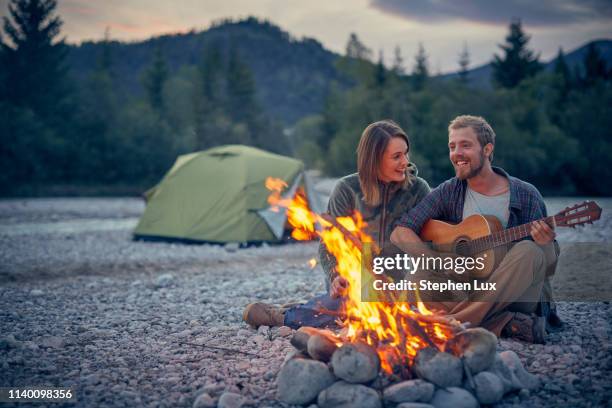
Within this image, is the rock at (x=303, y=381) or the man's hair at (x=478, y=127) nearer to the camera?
the rock at (x=303, y=381)

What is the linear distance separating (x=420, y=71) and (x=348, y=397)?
60.6 metres

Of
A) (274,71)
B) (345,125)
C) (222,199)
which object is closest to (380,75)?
(345,125)

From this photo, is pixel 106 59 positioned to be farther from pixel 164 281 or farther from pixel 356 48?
pixel 164 281

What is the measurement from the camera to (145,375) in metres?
4.05

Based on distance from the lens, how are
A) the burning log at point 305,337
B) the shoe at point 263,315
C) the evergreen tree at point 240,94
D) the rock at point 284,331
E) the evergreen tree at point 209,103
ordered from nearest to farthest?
the burning log at point 305,337, the rock at point 284,331, the shoe at point 263,315, the evergreen tree at point 209,103, the evergreen tree at point 240,94

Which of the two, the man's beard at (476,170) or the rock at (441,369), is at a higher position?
the man's beard at (476,170)

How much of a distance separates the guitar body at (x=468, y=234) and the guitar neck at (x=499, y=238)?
34mm

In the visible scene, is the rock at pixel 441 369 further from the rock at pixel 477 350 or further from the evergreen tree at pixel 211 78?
the evergreen tree at pixel 211 78

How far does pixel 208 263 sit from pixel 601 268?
6.72 m

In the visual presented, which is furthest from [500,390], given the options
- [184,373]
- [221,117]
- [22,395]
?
[221,117]

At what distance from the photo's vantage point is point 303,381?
350 cm

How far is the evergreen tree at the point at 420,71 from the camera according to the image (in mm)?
58409

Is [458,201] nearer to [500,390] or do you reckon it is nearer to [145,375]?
[500,390]

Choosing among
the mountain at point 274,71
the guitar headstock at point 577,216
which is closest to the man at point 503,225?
the guitar headstock at point 577,216
